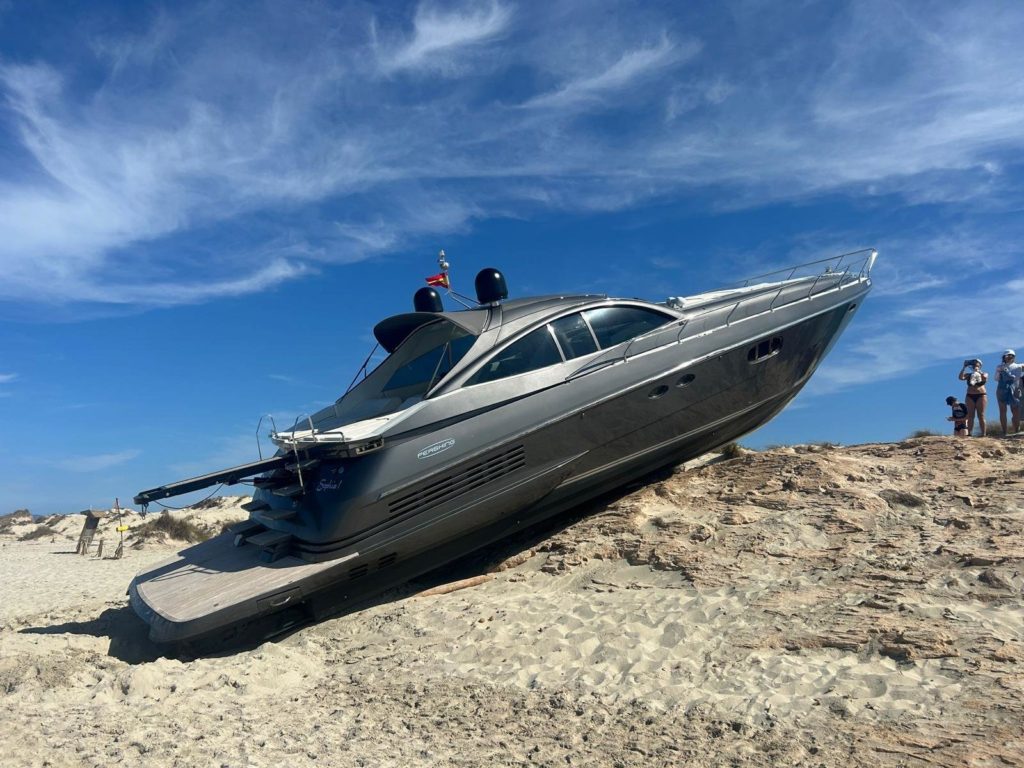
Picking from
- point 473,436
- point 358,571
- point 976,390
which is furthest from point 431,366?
point 976,390

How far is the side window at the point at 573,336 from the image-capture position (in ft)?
22.2

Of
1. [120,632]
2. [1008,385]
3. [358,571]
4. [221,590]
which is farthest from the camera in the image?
[1008,385]

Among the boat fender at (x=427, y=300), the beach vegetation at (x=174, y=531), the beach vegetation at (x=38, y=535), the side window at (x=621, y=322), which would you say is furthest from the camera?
the beach vegetation at (x=38, y=535)

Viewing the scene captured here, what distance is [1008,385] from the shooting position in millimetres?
10023

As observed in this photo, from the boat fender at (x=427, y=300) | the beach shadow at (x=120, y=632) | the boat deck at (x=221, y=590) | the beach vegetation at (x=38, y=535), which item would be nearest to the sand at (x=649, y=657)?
the beach shadow at (x=120, y=632)

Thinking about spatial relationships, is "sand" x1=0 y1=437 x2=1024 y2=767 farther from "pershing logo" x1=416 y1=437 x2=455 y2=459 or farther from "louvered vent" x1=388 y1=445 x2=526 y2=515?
"pershing logo" x1=416 y1=437 x2=455 y2=459

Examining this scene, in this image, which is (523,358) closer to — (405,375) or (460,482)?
(460,482)

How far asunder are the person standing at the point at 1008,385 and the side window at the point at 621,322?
Answer: 6.02 m

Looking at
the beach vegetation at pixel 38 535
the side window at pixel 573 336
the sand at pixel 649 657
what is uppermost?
the beach vegetation at pixel 38 535

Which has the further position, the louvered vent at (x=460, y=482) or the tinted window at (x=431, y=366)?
the tinted window at (x=431, y=366)

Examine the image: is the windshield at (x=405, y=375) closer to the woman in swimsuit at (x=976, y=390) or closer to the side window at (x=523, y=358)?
the side window at (x=523, y=358)

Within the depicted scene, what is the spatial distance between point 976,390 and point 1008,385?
0.42m

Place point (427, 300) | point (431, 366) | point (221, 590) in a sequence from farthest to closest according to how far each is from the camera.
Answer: point (427, 300)
point (431, 366)
point (221, 590)

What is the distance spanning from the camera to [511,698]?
4.12m
